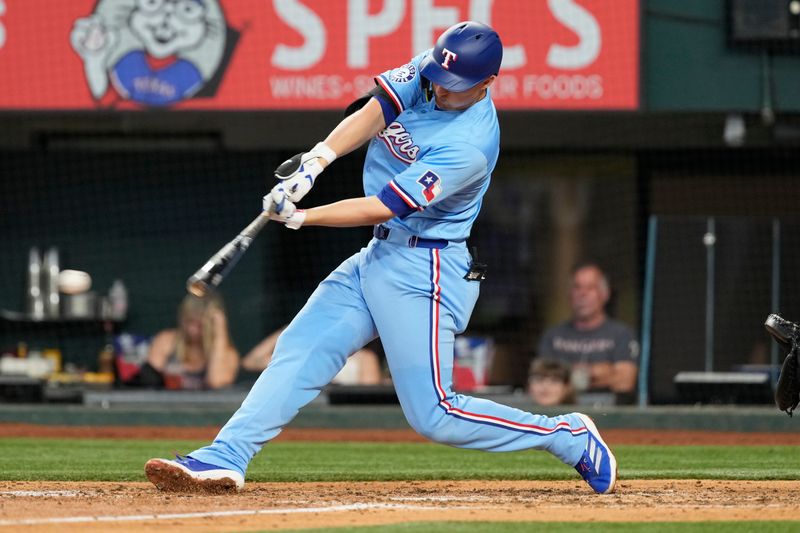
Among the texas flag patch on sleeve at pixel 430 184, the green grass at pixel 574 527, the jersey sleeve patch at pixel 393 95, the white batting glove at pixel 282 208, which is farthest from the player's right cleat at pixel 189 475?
the jersey sleeve patch at pixel 393 95

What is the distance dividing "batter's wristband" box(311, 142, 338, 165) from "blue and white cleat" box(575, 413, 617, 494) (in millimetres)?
1323

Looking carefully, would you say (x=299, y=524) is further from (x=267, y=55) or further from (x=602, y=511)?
(x=267, y=55)

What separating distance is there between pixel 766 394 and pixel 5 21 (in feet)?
20.3

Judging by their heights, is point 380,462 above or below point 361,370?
below

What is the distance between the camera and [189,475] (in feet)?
16.0

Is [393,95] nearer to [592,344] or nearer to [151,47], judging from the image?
[151,47]

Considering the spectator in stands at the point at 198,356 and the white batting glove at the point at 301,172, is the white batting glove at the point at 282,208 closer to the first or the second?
the white batting glove at the point at 301,172

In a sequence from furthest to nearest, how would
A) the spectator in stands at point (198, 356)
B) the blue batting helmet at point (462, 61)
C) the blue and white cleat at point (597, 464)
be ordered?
the spectator in stands at point (198, 356)
the blue and white cleat at point (597, 464)
the blue batting helmet at point (462, 61)

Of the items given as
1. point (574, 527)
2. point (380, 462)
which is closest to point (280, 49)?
point (380, 462)

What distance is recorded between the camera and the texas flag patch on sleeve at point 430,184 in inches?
185

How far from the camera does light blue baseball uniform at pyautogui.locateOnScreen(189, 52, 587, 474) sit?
4.92m

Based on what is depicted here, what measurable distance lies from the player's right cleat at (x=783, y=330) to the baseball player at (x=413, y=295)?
95cm

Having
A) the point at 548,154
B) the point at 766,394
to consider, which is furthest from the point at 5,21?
the point at 766,394

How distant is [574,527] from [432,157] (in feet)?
4.34
